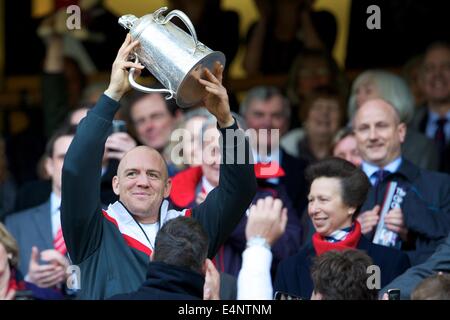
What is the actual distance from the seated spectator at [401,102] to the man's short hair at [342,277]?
2350mm

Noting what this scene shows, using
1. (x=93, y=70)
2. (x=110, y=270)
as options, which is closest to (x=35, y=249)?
(x=110, y=270)

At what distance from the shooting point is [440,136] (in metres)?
8.37

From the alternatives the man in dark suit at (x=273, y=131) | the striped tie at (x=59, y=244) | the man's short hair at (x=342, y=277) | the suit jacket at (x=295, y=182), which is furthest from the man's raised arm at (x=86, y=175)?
the suit jacket at (x=295, y=182)

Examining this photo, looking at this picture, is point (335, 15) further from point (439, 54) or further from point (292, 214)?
point (292, 214)

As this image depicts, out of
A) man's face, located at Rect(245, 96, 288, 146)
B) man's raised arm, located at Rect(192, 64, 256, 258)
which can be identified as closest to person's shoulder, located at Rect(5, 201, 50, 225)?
man's face, located at Rect(245, 96, 288, 146)

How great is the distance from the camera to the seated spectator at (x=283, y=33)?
364 inches

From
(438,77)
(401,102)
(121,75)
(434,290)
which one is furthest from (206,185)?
(434,290)

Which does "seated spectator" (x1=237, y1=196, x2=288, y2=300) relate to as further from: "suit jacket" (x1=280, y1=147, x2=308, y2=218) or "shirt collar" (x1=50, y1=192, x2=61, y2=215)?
"shirt collar" (x1=50, y1=192, x2=61, y2=215)

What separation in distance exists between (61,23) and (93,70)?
0.45 metres

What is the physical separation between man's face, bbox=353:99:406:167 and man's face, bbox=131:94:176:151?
134 centimetres

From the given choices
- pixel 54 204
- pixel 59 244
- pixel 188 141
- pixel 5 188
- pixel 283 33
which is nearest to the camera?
pixel 59 244

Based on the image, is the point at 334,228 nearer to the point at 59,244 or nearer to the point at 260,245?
the point at 260,245

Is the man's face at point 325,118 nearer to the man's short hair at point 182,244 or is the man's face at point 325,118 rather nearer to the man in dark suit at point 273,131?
the man in dark suit at point 273,131

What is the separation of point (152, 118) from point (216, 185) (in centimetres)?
131
